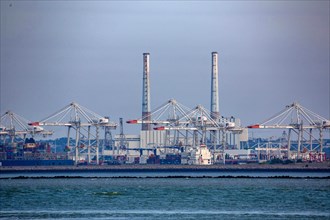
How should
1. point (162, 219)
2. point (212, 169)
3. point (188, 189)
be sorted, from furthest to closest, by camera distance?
point (212, 169), point (188, 189), point (162, 219)

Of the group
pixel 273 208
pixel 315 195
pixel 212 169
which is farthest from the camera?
pixel 212 169

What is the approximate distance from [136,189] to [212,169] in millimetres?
87034

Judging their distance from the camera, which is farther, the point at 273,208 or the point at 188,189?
the point at 188,189

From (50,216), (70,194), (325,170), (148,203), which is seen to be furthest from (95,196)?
(325,170)

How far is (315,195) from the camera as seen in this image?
256 ft

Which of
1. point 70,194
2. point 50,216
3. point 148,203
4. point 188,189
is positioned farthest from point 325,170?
point 50,216

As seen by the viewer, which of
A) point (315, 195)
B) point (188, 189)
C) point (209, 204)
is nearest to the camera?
point (209, 204)

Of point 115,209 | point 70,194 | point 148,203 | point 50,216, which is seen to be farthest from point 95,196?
point 50,216

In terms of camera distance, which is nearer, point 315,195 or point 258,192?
point 315,195

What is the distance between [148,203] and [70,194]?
14800 millimetres

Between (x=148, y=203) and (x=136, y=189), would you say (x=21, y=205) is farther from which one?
(x=136, y=189)

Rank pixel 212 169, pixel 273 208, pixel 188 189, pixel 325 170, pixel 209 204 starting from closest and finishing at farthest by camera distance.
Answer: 1. pixel 273 208
2. pixel 209 204
3. pixel 188 189
4. pixel 325 170
5. pixel 212 169

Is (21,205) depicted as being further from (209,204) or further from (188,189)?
(188,189)

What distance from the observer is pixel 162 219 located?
57.3m
